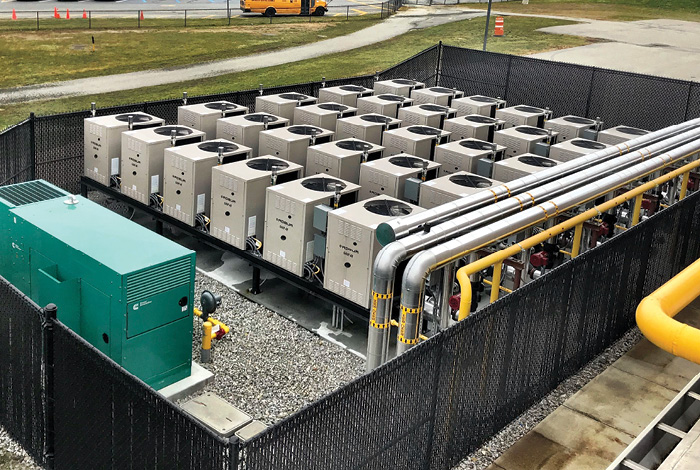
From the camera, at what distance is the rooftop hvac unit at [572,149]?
1564 centimetres

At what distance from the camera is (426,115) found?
1850 cm

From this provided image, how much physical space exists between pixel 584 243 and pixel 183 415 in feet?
28.5

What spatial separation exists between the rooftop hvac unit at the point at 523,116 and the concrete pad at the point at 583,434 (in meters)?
10.1

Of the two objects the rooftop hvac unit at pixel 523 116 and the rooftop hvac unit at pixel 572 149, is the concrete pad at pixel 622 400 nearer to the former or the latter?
the rooftop hvac unit at pixel 572 149

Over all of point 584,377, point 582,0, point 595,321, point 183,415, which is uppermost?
point 582,0

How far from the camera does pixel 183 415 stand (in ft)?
22.0

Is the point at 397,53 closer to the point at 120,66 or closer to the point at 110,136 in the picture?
the point at 120,66

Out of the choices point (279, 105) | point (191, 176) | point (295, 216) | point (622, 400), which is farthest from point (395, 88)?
point (622, 400)

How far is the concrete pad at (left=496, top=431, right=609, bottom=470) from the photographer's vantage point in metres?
9.29

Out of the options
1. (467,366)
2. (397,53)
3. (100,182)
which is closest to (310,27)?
(397,53)

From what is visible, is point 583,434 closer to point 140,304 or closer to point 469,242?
point 469,242

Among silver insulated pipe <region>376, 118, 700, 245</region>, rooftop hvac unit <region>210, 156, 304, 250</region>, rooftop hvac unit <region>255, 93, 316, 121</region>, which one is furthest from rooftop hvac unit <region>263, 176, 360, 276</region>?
rooftop hvac unit <region>255, 93, 316, 121</region>

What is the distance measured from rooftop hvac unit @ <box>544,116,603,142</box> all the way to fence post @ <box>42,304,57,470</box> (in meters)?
13.3

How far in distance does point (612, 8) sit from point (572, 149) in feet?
157
